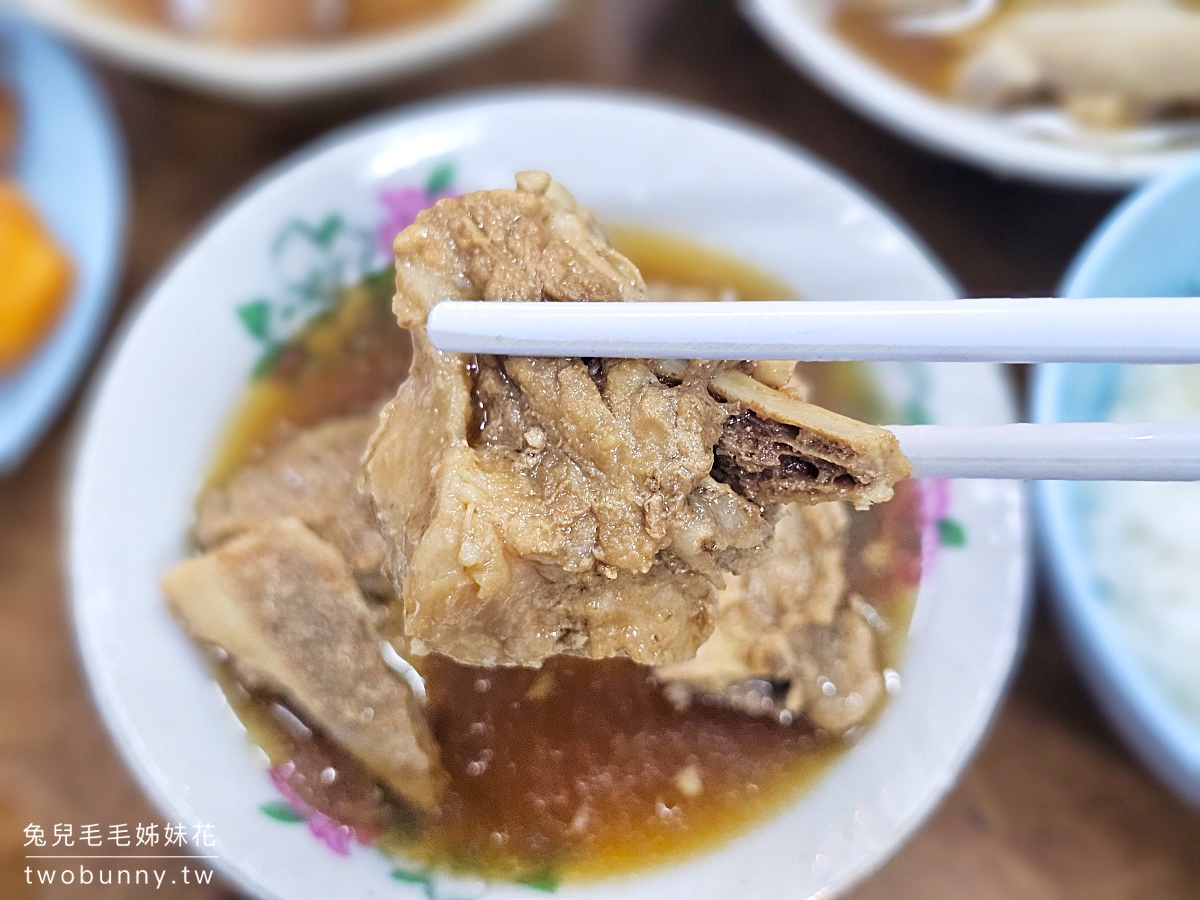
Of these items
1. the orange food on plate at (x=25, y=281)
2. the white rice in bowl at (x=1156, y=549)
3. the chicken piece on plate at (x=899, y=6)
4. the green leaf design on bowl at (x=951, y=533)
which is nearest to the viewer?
the green leaf design on bowl at (x=951, y=533)

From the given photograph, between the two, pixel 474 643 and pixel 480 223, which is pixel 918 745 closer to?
pixel 474 643

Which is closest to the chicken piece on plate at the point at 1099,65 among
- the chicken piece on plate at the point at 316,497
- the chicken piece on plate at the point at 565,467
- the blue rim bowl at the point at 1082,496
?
the blue rim bowl at the point at 1082,496

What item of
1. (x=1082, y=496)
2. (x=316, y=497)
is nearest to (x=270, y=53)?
(x=316, y=497)

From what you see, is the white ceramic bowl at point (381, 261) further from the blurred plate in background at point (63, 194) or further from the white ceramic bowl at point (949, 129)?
the blurred plate in background at point (63, 194)

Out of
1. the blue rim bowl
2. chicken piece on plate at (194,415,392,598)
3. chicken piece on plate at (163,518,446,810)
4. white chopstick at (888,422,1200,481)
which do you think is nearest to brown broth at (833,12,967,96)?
the blue rim bowl

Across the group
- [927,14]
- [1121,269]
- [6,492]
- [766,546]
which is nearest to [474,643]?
[766,546]

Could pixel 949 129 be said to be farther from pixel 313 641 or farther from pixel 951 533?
pixel 313 641
